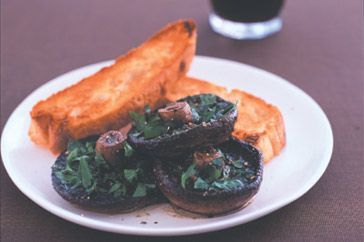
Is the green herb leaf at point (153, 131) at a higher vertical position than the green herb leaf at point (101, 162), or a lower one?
higher

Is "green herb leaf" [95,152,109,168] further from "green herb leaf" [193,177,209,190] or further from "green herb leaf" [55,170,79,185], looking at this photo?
"green herb leaf" [193,177,209,190]

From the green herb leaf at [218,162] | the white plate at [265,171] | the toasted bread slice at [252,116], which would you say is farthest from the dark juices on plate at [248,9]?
the green herb leaf at [218,162]

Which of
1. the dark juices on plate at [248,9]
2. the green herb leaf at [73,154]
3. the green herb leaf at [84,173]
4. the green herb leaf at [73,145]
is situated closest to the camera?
the green herb leaf at [84,173]

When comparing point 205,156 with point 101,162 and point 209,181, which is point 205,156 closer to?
point 209,181

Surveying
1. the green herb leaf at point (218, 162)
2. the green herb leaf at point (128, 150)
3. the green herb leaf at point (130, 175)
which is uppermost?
the green herb leaf at point (128, 150)

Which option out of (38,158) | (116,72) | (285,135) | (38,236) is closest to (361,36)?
(285,135)

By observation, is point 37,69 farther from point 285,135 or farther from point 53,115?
point 285,135

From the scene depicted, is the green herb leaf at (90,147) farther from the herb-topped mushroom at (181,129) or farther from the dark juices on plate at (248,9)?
the dark juices on plate at (248,9)

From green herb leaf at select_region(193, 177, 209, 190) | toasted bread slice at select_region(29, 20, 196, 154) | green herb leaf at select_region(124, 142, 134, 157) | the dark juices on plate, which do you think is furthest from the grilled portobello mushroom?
the dark juices on plate
